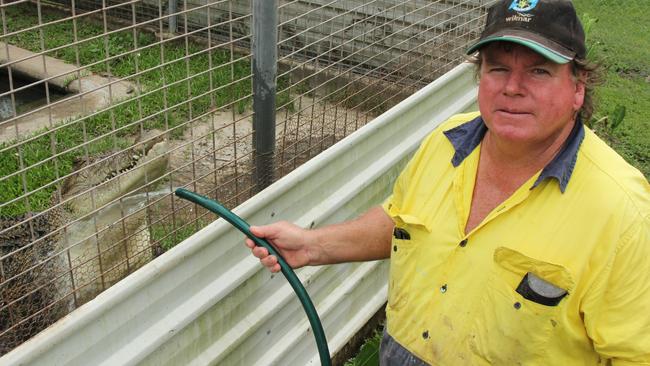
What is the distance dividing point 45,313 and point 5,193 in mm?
1967

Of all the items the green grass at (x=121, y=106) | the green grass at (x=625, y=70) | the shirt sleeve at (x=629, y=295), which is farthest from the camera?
the green grass at (x=625, y=70)

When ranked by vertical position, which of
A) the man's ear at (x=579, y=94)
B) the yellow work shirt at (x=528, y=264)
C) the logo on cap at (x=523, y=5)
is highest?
the logo on cap at (x=523, y=5)

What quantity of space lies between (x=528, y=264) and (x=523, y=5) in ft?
2.25

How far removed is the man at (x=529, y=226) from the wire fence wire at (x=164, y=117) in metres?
0.80

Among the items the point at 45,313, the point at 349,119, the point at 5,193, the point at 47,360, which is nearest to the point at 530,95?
the point at 47,360

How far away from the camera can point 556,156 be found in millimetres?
1897

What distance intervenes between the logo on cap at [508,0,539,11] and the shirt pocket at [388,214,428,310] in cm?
66

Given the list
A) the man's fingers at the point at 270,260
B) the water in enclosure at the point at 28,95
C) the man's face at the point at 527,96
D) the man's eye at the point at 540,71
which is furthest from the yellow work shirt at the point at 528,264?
the water in enclosure at the point at 28,95

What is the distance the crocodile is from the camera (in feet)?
6.81

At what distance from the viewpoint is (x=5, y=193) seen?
13.1ft

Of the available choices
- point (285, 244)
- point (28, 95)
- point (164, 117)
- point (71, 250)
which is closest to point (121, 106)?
point (164, 117)

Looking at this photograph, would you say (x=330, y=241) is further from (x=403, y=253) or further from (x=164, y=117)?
(x=164, y=117)

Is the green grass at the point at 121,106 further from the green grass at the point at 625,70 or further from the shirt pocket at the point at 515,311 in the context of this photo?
the green grass at the point at 625,70

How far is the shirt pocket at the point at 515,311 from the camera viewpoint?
1.85 m
